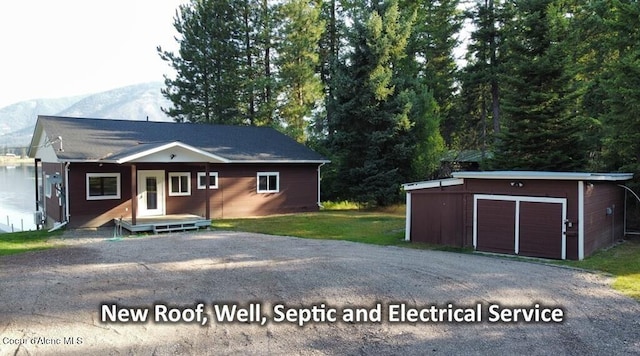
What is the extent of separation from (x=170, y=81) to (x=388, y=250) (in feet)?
80.7

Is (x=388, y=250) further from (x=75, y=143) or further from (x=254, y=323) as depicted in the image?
(x=75, y=143)

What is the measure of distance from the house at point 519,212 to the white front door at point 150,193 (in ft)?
30.8

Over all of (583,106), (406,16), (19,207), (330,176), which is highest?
(406,16)

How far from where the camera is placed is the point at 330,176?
24.9 metres

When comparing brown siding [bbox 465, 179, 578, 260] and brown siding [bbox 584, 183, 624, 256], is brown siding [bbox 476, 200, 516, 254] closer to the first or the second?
brown siding [bbox 465, 179, 578, 260]

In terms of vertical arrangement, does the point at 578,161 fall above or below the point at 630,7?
below

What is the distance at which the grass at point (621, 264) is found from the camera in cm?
861

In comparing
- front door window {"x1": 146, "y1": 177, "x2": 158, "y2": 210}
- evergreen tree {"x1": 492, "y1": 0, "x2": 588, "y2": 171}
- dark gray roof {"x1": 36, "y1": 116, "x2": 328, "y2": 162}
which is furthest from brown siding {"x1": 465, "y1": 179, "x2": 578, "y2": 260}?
front door window {"x1": 146, "y1": 177, "x2": 158, "y2": 210}

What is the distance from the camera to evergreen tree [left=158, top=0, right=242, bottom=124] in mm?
30125

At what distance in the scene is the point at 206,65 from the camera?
30.7 meters

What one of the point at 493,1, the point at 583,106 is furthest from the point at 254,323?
the point at 493,1

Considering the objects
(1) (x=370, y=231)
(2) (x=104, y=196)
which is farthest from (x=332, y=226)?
(2) (x=104, y=196)

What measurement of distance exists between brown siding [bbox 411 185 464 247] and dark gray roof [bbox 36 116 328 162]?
25.8 feet

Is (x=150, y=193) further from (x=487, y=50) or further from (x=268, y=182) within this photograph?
(x=487, y=50)
